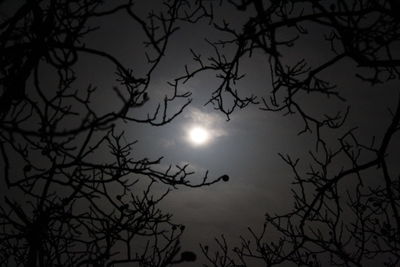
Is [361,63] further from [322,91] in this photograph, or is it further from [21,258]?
[21,258]

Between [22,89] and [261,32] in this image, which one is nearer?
[22,89]

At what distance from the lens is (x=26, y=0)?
95.3 inches

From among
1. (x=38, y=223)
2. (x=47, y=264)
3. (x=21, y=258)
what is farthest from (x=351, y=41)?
(x=21, y=258)

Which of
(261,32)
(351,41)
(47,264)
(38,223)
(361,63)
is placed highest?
(261,32)

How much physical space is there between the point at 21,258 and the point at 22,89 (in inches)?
270

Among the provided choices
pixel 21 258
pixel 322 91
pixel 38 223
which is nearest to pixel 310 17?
pixel 322 91

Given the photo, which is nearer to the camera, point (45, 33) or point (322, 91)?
point (45, 33)

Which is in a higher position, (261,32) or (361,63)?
(261,32)

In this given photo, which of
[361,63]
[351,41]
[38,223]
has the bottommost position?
[38,223]

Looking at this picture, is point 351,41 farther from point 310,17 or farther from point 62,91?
point 62,91

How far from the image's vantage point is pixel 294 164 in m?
4.34

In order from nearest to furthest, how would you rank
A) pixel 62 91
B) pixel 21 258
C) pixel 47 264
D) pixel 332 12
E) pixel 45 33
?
pixel 45 33, pixel 332 12, pixel 62 91, pixel 47 264, pixel 21 258

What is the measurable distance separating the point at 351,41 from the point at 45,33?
2128 millimetres

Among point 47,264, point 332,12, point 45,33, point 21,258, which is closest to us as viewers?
point 45,33
